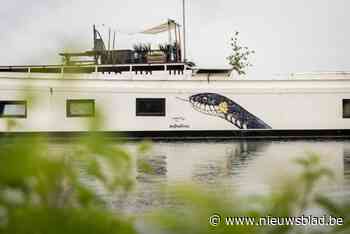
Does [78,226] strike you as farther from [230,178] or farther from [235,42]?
[235,42]


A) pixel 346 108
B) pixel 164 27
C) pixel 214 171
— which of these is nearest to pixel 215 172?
pixel 214 171

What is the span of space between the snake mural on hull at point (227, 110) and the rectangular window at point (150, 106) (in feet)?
3.44

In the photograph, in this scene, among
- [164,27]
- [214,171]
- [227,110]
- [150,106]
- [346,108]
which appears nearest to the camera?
[214,171]

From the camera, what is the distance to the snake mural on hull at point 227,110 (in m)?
25.2

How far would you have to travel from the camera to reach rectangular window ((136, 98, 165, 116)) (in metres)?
25.2

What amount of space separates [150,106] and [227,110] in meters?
2.77

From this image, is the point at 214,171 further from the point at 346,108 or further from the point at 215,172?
the point at 346,108

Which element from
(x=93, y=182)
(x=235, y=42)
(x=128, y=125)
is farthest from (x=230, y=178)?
(x=235, y=42)

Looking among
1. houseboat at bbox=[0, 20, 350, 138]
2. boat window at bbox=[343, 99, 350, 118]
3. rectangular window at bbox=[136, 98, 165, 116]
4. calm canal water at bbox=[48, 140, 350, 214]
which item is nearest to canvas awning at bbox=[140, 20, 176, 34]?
houseboat at bbox=[0, 20, 350, 138]

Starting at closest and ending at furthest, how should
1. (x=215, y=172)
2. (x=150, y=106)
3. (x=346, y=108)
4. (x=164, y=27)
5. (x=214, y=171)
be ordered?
(x=215, y=172)
(x=214, y=171)
(x=150, y=106)
(x=346, y=108)
(x=164, y=27)

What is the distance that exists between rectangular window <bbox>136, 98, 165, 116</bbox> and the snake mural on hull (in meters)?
1.05

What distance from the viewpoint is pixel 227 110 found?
25.4 meters

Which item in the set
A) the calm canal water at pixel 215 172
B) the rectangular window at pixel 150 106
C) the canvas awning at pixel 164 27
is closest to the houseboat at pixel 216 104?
the rectangular window at pixel 150 106

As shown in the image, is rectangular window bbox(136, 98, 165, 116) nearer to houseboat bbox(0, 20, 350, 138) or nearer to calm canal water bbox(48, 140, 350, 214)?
houseboat bbox(0, 20, 350, 138)
